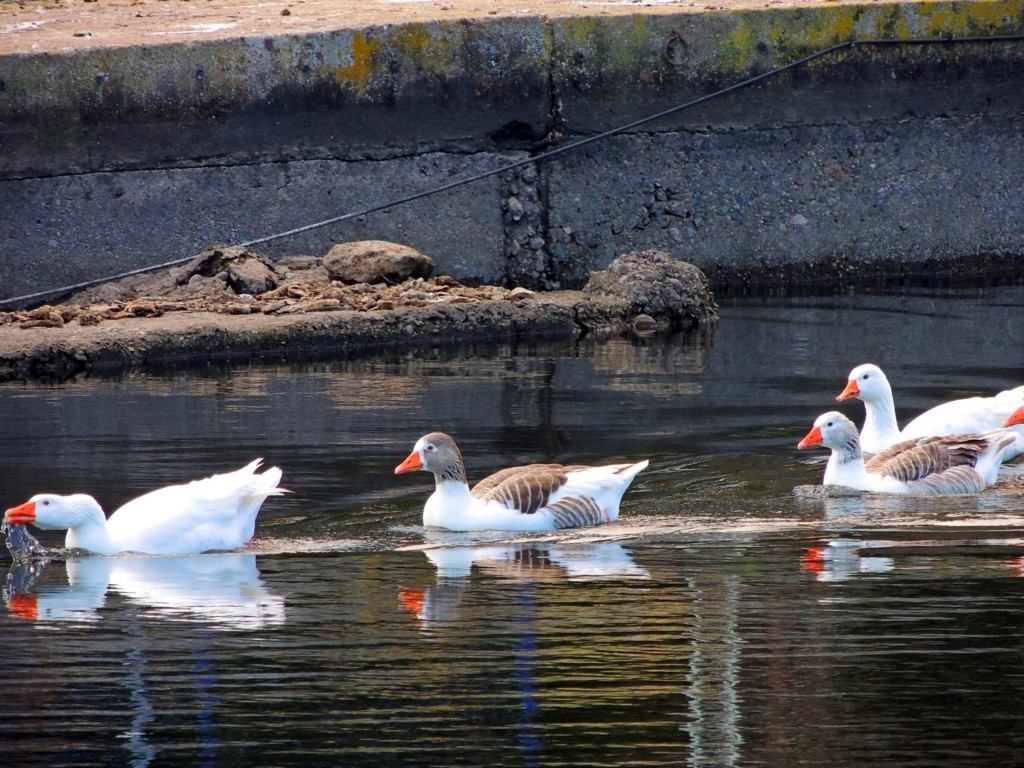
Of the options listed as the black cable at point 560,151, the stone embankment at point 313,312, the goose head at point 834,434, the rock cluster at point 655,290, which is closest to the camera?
the goose head at point 834,434

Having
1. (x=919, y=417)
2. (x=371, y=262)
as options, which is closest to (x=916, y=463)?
(x=919, y=417)

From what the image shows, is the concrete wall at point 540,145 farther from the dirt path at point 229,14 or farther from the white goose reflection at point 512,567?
the white goose reflection at point 512,567

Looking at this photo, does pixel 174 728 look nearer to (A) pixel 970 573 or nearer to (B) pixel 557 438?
(A) pixel 970 573

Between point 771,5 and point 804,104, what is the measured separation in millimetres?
1031

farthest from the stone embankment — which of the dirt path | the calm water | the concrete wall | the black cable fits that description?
the dirt path

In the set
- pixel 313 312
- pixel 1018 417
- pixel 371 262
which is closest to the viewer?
pixel 1018 417

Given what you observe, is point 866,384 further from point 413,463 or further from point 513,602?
point 513,602

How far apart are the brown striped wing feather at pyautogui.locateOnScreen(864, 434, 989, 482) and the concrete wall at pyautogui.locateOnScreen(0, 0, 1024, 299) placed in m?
7.59

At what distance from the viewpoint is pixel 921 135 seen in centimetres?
1878

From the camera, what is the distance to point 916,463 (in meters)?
→ 10.2

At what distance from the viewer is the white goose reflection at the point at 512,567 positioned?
24.8ft

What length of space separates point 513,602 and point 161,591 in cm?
158

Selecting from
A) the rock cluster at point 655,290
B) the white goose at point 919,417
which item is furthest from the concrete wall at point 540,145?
the white goose at point 919,417

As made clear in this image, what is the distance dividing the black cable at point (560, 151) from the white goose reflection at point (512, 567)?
7.58m
